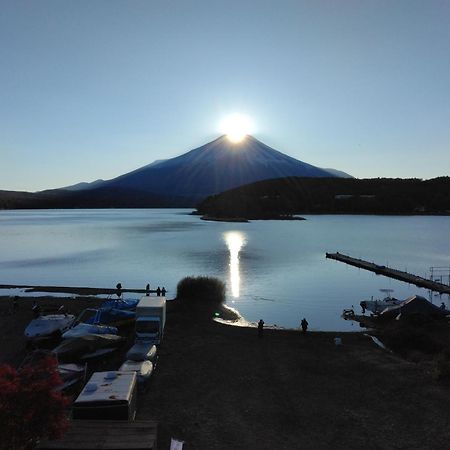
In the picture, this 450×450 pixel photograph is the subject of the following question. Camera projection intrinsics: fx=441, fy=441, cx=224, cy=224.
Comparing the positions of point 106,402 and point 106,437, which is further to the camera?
point 106,402

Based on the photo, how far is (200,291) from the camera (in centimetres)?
3653

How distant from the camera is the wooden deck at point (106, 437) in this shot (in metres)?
9.35

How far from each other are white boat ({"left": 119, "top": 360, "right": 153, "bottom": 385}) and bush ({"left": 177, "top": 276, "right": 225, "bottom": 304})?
1803cm

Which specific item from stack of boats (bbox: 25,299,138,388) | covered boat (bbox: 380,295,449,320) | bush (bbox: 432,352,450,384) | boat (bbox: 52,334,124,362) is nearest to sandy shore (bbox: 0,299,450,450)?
bush (bbox: 432,352,450,384)

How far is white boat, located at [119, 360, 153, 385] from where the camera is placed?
16.2 meters

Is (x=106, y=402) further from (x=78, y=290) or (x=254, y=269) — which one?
(x=254, y=269)

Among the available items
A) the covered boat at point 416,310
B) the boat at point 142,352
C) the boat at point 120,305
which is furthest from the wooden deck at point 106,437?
the covered boat at point 416,310

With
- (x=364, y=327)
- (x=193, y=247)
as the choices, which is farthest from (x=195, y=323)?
(x=193, y=247)

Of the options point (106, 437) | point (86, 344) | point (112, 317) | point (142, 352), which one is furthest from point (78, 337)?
point (106, 437)

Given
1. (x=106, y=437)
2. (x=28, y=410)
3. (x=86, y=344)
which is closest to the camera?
(x=28, y=410)

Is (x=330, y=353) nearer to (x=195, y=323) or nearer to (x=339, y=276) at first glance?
(x=195, y=323)

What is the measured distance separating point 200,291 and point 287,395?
68.4 ft

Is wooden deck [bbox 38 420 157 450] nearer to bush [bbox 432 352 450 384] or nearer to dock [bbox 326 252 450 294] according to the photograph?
bush [bbox 432 352 450 384]

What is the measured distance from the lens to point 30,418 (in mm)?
8258
